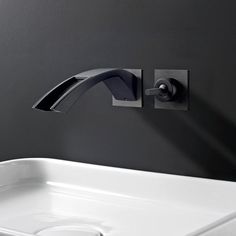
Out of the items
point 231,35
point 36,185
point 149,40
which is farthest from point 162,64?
point 36,185

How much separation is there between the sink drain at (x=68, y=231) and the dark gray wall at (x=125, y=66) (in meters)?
0.27

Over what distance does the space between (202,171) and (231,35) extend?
0.92 ft

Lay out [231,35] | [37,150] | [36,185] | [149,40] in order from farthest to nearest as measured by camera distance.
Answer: [37,150] → [36,185] → [149,40] → [231,35]

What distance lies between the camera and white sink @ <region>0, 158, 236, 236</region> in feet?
3.62

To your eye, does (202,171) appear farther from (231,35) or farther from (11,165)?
(11,165)

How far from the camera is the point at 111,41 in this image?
4.41 feet

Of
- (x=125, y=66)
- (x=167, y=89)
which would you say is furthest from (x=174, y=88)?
(x=125, y=66)

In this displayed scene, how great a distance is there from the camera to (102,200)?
1.28 meters

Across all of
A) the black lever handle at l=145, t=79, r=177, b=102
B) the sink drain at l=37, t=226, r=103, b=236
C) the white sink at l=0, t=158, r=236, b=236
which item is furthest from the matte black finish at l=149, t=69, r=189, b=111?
the sink drain at l=37, t=226, r=103, b=236

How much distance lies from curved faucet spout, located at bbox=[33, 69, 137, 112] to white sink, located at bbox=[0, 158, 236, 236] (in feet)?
0.61

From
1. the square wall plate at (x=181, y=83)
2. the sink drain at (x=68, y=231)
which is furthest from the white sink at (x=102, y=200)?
the square wall plate at (x=181, y=83)

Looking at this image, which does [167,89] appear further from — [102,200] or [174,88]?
[102,200]

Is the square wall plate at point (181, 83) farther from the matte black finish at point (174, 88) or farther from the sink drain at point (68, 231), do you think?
the sink drain at point (68, 231)

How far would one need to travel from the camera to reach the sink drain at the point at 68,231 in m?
1.08
